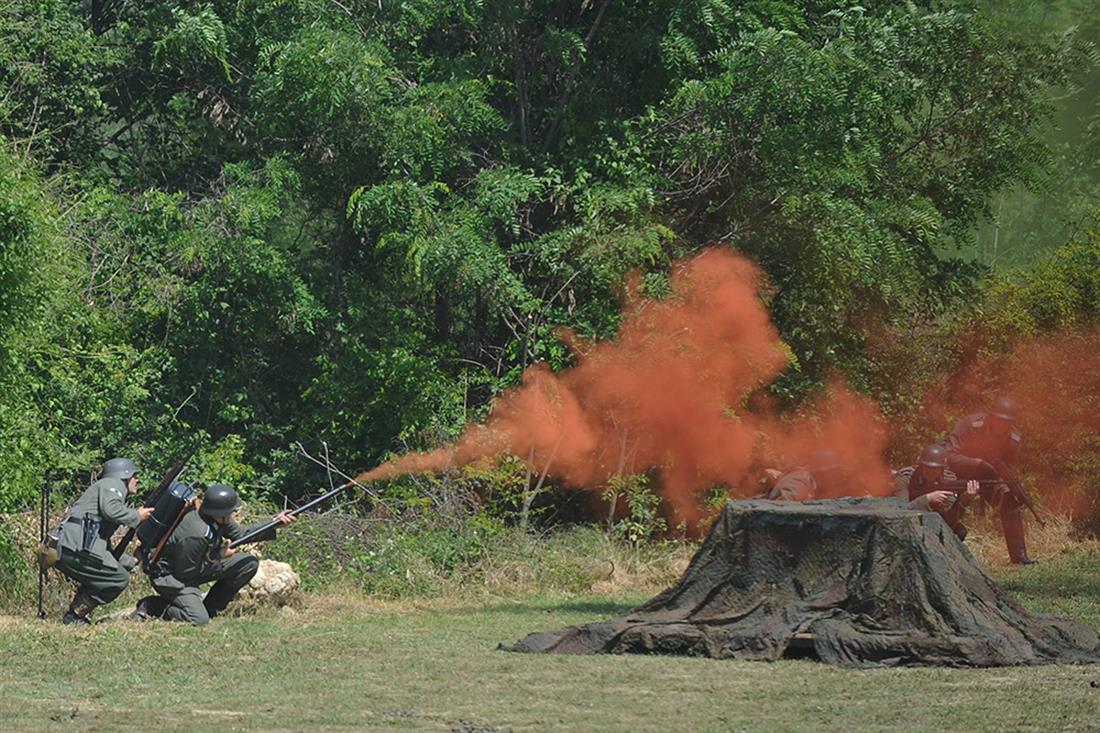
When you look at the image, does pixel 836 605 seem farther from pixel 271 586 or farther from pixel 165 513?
pixel 165 513

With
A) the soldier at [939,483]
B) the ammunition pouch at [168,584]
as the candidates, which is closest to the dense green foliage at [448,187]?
the soldier at [939,483]

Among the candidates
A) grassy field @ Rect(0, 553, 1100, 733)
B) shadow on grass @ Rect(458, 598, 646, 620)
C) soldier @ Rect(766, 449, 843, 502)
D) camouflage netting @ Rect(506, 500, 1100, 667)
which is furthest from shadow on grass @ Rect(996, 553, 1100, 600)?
shadow on grass @ Rect(458, 598, 646, 620)

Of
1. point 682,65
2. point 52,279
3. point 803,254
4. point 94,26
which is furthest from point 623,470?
point 94,26

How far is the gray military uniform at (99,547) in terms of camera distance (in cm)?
1468

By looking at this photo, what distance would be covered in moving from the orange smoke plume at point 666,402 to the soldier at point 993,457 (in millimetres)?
2020

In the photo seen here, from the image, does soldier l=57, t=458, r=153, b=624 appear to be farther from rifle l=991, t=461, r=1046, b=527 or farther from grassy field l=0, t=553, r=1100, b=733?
rifle l=991, t=461, r=1046, b=527


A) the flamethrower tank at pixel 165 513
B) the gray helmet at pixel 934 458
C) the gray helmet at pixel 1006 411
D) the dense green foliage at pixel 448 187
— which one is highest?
the dense green foliage at pixel 448 187

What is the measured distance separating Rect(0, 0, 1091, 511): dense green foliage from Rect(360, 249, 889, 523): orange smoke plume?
44cm

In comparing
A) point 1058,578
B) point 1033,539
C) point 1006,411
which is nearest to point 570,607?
point 1058,578

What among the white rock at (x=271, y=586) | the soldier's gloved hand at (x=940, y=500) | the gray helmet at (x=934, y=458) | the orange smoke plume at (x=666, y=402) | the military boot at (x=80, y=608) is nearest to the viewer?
the military boot at (x=80, y=608)

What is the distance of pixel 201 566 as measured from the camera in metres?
15.0

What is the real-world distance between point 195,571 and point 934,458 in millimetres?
8271

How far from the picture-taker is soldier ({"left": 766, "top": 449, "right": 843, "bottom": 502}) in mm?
16547

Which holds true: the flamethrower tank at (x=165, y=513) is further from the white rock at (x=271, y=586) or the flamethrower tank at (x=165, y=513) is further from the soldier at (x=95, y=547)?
the white rock at (x=271, y=586)
